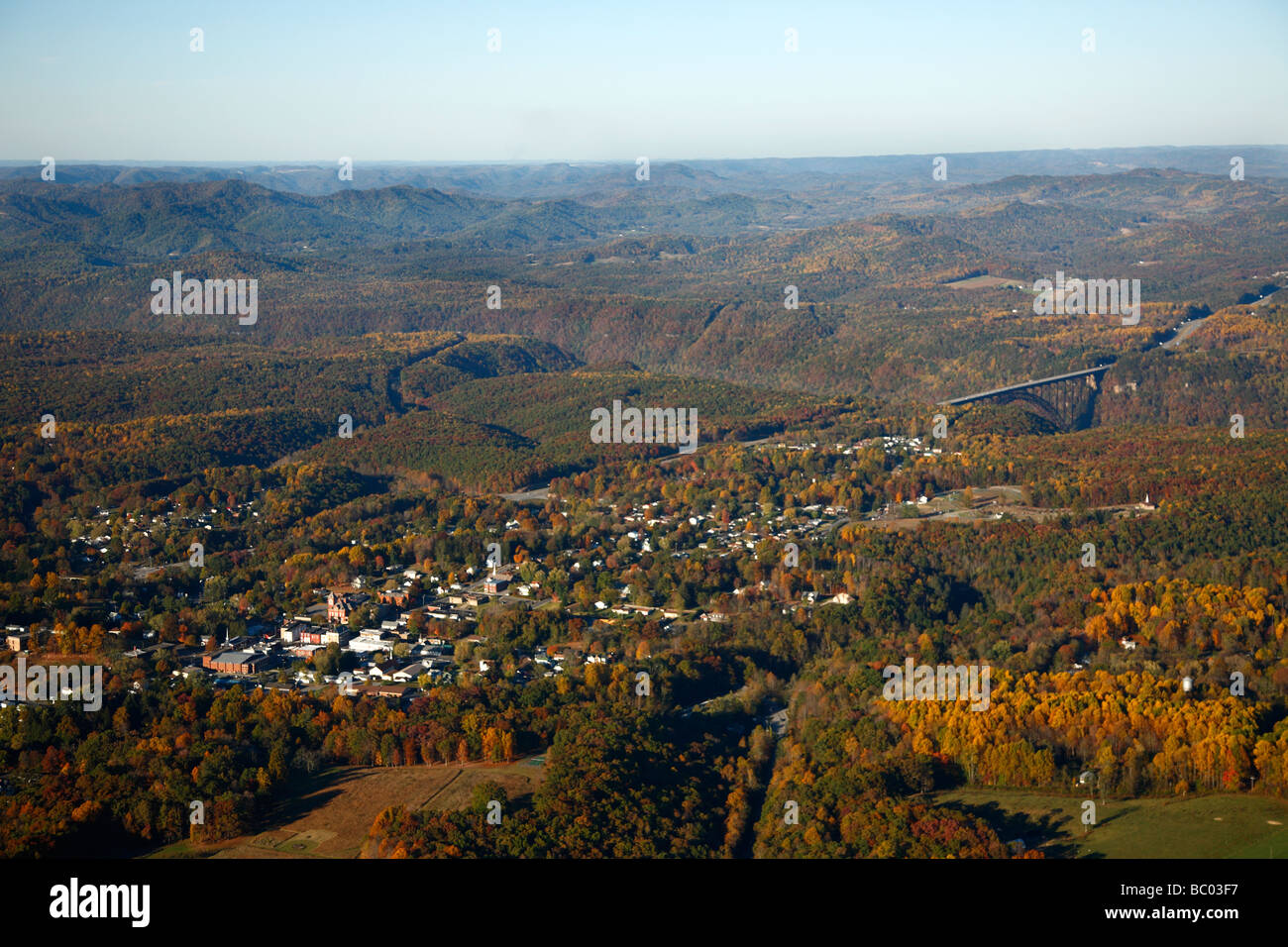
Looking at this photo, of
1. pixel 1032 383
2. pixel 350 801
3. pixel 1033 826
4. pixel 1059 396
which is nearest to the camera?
pixel 1033 826

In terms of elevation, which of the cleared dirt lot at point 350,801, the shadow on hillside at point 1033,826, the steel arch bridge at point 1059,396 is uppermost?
the steel arch bridge at point 1059,396

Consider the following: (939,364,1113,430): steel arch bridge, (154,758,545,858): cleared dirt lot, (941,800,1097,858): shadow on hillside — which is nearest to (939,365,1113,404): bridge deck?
(939,364,1113,430): steel arch bridge

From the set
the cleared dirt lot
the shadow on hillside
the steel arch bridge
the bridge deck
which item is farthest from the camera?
the bridge deck

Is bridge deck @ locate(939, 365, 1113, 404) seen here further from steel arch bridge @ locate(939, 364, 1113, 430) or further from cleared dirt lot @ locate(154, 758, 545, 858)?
cleared dirt lot @ locate(154, 758, 545, 858)

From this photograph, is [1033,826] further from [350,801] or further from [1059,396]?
[1059,396]

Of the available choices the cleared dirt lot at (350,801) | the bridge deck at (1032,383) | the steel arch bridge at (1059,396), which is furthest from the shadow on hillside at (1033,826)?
the bridge deck at (1032,383)

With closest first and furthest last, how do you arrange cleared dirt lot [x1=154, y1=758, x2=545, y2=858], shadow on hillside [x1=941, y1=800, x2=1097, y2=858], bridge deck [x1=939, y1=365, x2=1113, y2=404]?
shadow on hillside [x1=941, y1=800, x2=1097, y2=858]
cleared dirt lot [x1=154, y1=758, x2=545, y2=858]
bridge deck [x1=939, y1=365, x2=1113, y2=404]

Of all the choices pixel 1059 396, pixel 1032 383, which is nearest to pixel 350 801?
pixel 1059 396

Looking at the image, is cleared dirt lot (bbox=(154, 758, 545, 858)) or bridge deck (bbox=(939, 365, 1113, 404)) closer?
cleared dirt lot (bbox=(154, 758, 545, 858))

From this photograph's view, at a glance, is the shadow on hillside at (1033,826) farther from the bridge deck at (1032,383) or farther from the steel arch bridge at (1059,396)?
the bridge deck at (1032,383)
